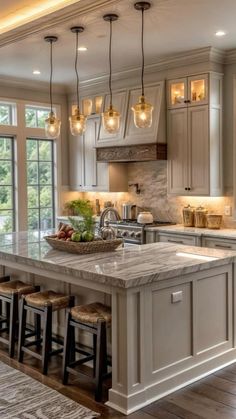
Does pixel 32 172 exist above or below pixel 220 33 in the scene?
below

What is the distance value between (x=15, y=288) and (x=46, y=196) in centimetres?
357

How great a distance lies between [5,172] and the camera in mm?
7305

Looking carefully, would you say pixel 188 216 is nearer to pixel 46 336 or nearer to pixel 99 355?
pixel 46 336

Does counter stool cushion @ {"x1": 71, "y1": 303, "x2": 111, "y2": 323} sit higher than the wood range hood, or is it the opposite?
the wood range hood

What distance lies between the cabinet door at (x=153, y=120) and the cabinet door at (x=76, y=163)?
4.40 feet

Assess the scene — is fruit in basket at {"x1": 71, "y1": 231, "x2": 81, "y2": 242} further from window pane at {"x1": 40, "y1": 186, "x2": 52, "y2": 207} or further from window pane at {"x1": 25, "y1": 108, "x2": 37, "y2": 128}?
window pane at {"x1": 25, "y1": 108, "x2": 37, "y2": 128}

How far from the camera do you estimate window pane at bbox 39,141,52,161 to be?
7.74 meters

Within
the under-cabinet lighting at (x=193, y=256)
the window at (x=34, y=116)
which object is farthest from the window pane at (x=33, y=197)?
the under-cabinet lighting at (x=193, y=256)

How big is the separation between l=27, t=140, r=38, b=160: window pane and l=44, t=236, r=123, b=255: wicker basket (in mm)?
3602

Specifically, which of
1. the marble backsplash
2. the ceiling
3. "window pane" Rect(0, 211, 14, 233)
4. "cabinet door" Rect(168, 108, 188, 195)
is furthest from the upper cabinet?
"window pane" Rect(0, 211, 14, 233)

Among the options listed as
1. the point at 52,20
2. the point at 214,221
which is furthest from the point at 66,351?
the point at 52,20

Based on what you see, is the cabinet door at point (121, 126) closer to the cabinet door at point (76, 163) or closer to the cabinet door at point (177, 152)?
the cabinet door at point (76, 163)

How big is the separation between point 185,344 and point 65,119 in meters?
5.28

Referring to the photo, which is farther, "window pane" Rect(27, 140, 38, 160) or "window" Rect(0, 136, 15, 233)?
"window pane" Rect(27, 140, 38, 160)
